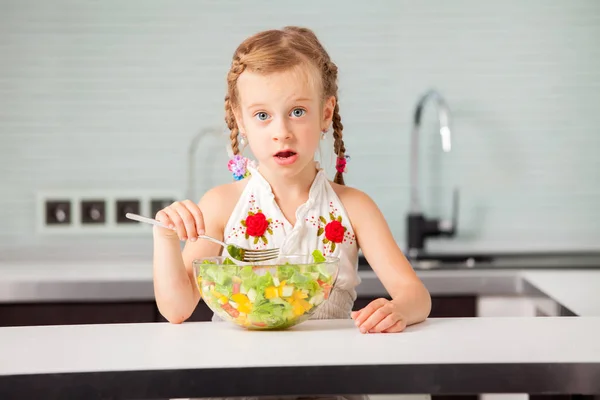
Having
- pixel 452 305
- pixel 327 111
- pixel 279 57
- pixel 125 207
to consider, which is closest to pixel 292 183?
pixel 327 111

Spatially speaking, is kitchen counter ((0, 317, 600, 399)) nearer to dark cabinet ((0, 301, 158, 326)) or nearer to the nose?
the nose

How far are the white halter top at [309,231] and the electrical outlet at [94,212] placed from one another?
1.42 meters

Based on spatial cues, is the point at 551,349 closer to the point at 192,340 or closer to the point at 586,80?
the point at 192,340

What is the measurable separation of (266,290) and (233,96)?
0.44m

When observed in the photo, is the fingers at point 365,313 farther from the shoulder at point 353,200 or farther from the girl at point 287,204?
the shoulder at point 353,200

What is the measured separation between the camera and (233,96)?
58.5 inches

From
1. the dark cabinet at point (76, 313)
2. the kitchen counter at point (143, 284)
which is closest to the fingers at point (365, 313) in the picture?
the kitchen counter at point (143, 284)

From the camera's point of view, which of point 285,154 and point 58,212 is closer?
point 285,154

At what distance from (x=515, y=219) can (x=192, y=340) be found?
2.00 meters

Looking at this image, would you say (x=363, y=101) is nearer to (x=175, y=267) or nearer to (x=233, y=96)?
(x=233, y=96)

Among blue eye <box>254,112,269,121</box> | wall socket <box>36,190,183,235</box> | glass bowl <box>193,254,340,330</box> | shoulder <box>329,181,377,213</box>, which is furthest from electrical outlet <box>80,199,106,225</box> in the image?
glass bowl <box>193,254,340,330</box>

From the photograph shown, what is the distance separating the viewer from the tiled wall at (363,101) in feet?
9.43

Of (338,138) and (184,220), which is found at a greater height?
(338,138)

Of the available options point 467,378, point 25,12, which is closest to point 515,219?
point 25,12
